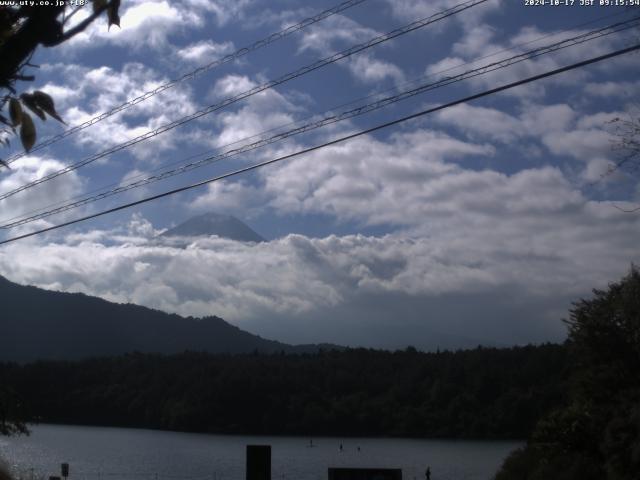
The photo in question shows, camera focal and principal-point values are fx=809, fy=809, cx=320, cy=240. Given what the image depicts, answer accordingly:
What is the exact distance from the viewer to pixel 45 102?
14.3 ft

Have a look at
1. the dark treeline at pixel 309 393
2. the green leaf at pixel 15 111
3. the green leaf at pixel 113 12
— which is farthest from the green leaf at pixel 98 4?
the dark treeline at pixel 309 393

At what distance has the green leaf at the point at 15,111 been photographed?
4426mm

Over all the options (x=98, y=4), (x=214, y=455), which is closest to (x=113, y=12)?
(x=98, y=4)

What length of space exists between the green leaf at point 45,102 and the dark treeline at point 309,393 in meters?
98.7

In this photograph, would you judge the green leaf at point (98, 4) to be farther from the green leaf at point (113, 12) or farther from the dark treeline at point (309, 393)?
the dark treeline at point (309, 393)

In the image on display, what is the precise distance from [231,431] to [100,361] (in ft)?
87.8

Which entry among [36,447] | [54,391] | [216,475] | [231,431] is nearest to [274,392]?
[231,431]

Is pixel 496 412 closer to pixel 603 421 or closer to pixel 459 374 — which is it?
pixel 459 374

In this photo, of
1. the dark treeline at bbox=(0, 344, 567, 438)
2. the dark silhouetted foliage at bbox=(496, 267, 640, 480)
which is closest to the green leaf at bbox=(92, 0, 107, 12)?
the dark silhouetted foliage at bbox=(496, 267, 640, 480)

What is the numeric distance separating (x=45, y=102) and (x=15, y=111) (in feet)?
0.70

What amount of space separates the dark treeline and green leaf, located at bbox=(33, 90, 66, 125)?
98664mm

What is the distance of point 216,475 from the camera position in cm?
6756

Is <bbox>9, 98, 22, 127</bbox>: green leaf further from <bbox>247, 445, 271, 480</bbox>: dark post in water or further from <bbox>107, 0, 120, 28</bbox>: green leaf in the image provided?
<bbox>247, 445, 271, 480</bbox>: dark post in water

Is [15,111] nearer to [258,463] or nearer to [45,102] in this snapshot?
[45,102]
